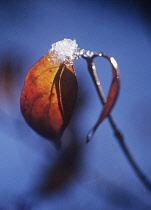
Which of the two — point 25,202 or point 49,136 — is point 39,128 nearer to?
point 49,136

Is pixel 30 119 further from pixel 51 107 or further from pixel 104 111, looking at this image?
pixel 104 111

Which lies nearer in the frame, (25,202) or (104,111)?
(104,111)

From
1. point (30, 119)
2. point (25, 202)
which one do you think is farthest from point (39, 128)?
point (25, 202)

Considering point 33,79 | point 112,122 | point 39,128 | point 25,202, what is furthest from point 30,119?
point 25,202

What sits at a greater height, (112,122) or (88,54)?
(88,54)

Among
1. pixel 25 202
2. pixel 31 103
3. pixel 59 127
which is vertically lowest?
pixel 25 202

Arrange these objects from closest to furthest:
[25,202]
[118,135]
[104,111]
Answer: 1. [104,111]
2. [118,135]
3. [25,202]

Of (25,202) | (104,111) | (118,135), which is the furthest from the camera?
(25,202)
